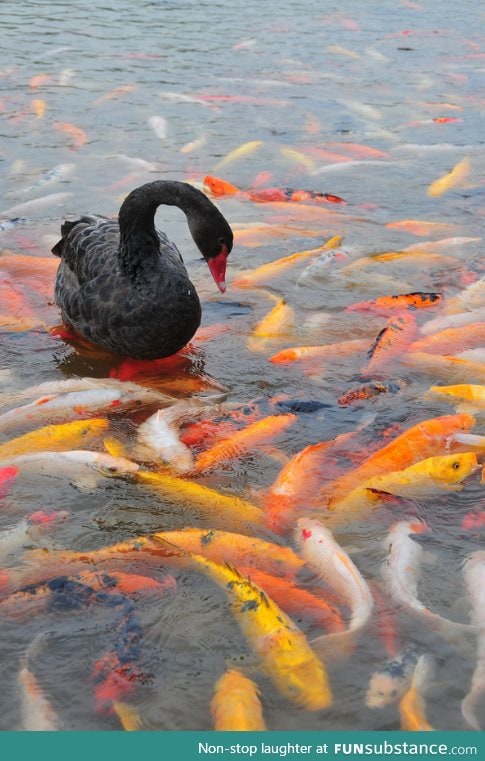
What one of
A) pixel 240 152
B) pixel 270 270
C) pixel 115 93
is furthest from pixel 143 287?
pixel 115 93

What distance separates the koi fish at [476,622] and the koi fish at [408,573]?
0.26 feet

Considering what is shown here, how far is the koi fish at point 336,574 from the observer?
3949 mm

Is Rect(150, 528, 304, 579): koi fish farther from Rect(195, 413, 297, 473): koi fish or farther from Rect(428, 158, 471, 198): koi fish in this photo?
Rect(428, 158, 471, 198): koi fish

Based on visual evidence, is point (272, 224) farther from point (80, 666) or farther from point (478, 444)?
point (80, 666)

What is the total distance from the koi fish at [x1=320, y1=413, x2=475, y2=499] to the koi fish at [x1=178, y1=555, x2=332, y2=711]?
3.10 feet

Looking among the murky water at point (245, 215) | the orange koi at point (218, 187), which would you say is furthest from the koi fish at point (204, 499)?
the orange koi at point (218, 187)

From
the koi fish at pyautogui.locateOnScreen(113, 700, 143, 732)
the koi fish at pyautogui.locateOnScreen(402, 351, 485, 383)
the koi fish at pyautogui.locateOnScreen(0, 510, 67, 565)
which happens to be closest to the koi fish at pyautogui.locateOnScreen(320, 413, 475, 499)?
the koi fish at pyautogui.locateOnScreen(402, 351, 485, 383)

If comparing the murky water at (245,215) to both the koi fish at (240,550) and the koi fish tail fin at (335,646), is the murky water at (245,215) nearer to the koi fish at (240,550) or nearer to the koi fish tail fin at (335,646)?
the koi fish tail fin at (335,646)

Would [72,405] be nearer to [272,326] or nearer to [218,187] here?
[272,326]

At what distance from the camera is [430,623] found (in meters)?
4.04

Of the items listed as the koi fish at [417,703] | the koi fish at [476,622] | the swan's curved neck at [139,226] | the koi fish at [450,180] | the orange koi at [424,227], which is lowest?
the koi fish at [476,622]

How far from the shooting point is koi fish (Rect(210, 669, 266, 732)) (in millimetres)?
3518

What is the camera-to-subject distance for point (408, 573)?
432cm

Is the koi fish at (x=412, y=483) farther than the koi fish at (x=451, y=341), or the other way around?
the koi fish at (x=451, y=341)
